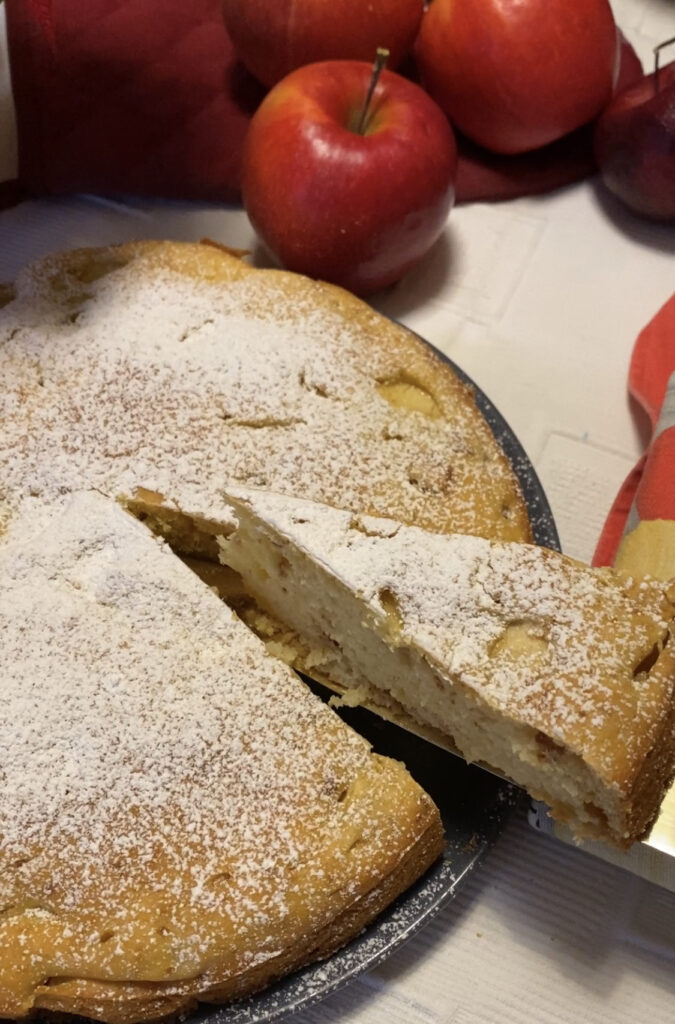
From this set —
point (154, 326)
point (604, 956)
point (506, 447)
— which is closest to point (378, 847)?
point (604, 956)

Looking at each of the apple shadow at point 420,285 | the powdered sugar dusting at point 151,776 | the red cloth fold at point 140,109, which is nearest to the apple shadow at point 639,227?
the red cloth fold at point 140,109

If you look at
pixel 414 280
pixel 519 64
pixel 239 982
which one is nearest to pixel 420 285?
pixel 414 280

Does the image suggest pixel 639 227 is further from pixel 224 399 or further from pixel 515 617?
pixel 515 617

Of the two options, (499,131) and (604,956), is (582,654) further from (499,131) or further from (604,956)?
(499,131)

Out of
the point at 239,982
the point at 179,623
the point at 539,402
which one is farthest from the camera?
the point at 539,402

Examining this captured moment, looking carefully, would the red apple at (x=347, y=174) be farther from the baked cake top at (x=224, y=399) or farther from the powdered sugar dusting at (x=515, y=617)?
the powdered sugar dusting at (x=515, y=617)

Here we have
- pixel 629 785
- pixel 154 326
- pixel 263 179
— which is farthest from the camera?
pixel 263 179
